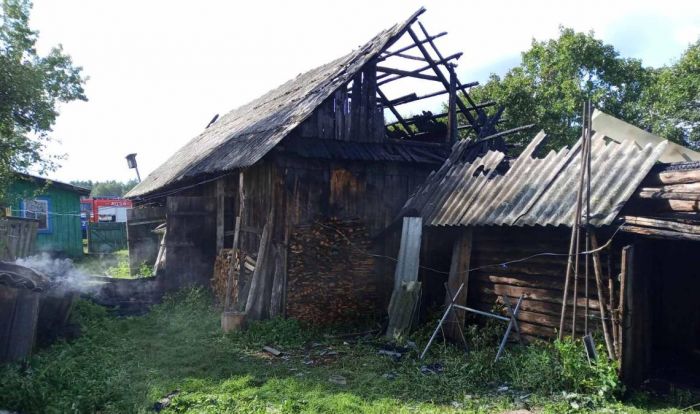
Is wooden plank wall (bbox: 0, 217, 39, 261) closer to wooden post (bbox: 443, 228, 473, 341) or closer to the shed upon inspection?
the shed

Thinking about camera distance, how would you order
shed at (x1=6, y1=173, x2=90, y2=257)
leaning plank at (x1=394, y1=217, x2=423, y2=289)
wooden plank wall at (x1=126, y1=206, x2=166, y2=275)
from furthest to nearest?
shed at (x1=6, y1=173, x2=90, y2=257) → wooden plank wall at (x1=126, y1=206, x2=166, y2=275) → leaning plank at (x1=394, y1=217, x2=423, y2=289)

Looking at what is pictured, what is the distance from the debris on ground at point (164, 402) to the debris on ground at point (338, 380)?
1.96m

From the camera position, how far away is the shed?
59.8ft

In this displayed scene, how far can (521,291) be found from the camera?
7.14 m

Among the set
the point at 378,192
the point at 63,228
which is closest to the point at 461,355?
the point at 378,192

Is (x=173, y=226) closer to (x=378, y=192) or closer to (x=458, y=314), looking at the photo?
(x=378, y=192)

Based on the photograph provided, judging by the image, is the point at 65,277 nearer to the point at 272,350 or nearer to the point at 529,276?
the point at 272,350

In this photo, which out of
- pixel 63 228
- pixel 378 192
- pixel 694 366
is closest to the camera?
pixel 694 366

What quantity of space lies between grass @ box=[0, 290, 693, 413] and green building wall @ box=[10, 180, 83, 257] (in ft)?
42.6

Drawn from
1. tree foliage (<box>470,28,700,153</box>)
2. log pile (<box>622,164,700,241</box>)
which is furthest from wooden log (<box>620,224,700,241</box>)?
tree foliage (<box>470,28,700,153</box>)

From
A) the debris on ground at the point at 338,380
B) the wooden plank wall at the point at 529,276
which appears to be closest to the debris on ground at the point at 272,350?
the debris on ground at the point at 338,380

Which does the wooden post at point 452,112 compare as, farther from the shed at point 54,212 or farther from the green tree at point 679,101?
the shed at point 54,212

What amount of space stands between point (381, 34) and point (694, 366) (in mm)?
8838

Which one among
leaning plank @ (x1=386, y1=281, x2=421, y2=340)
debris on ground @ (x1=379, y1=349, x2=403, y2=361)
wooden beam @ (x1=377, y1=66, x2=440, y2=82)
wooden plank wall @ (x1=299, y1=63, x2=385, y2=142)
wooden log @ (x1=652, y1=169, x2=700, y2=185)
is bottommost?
debris on ground @ (x1=379, y1=349, x2=403, y2=361)
